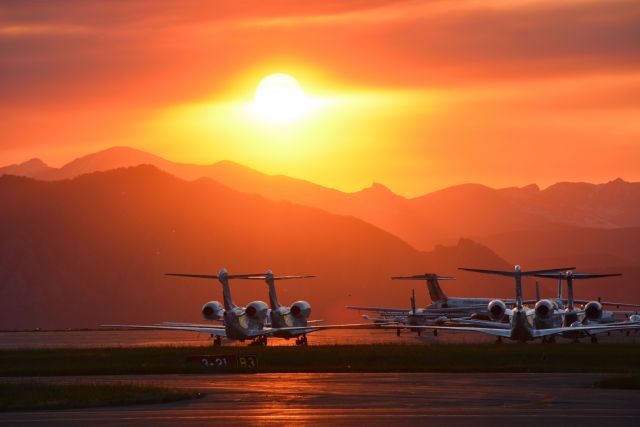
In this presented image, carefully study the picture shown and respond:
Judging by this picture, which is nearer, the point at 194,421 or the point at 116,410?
the point at 194,421

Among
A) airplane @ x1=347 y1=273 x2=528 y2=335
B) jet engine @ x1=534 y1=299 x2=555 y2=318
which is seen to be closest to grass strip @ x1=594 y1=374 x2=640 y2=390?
jet engine @ x1=534 y1=299 x2=555 y2=318

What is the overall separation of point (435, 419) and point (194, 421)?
7418 mm

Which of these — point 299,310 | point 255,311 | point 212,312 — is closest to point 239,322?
point 255,311

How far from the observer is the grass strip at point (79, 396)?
42.8 metres

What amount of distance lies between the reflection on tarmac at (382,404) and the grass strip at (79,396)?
147cm

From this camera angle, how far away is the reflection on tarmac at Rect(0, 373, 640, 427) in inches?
1447

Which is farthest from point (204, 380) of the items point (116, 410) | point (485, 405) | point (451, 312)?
point (451, 312)

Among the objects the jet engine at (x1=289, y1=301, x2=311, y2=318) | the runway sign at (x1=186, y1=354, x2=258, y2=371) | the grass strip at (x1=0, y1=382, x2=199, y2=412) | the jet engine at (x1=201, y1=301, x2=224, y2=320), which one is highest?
the jet engine at (x1=201, y1=301, x2=224, y2=320)

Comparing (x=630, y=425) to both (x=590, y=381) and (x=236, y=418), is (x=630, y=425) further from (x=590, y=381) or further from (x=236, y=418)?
(x=590, y=381)

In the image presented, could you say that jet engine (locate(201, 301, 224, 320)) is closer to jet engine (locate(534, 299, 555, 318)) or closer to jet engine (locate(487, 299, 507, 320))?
jet engine (locate(487, 299, 507, 320))

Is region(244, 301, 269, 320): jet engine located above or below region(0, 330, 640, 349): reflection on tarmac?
above

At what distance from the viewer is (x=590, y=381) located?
52531mm

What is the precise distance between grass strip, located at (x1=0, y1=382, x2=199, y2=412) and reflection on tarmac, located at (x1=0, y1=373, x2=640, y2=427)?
58.0 inches

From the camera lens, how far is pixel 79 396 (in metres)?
45.4
